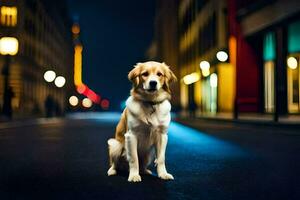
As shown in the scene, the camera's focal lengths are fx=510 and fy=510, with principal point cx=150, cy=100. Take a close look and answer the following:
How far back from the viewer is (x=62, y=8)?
93.5m

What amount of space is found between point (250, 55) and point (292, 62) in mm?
5003

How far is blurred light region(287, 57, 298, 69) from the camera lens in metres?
28.1

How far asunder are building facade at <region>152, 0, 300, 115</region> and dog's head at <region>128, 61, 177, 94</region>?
14242 millimetres

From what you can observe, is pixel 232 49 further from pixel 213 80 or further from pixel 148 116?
pixel 148 116

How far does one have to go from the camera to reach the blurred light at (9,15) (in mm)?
46469

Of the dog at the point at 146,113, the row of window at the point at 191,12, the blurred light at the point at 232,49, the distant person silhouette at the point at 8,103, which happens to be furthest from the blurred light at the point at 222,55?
the dog at the point at 146,113

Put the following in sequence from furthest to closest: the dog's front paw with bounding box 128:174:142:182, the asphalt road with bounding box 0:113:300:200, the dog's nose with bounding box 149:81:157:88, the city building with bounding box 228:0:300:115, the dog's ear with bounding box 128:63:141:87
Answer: the city building with bounding box 228:0:300:115, the dog's front paw with bounding box 128:174:142:182, the dog's ear with bounding box 128:63:141:87, the dog's nose with bounding box 149:81:157:88, the asphalt road with bounding box 0:113:300:200

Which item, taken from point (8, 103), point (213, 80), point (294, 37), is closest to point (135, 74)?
point (294, 37)

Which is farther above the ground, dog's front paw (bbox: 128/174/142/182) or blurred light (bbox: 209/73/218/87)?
blurred light (bbox: 209/73/218/87)

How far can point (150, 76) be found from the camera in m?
5.41

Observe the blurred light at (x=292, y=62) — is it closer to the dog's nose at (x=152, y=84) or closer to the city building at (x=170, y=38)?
the dog's nose at (x=152, y=84)

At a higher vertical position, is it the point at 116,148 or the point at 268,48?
the point at 268,48

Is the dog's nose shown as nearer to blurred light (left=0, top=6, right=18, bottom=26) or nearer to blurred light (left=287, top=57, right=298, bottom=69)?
blurred light (left=287, top=57, right=298, bottom=69)

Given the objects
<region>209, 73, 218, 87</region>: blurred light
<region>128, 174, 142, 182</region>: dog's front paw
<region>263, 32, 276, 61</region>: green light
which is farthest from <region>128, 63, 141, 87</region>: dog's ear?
<region>209, 73, 218, 87</region>: blurred light
